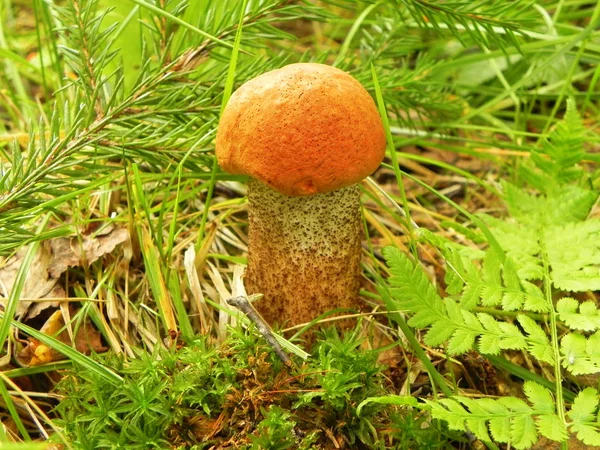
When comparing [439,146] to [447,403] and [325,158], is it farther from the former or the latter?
[447,403]

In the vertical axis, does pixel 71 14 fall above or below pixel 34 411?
above

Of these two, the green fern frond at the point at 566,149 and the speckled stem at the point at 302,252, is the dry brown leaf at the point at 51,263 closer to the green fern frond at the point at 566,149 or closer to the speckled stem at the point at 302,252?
the speckled stem at the point at 302,252

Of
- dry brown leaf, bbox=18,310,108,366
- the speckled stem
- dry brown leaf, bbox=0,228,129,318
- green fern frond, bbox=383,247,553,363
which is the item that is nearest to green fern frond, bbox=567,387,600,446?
green fern frond, bbox=383,247,553,363

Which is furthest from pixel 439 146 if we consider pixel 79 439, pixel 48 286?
pixel 79 439

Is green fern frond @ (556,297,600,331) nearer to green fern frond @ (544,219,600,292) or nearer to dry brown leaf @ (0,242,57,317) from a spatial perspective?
green fern frond @ (544,219,600,292)

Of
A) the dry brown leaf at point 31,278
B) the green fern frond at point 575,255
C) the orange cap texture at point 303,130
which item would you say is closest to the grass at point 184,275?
the dry brown leaf at point 31,278

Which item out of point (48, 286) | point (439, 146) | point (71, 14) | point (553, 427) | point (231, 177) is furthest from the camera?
point (439, 146)
